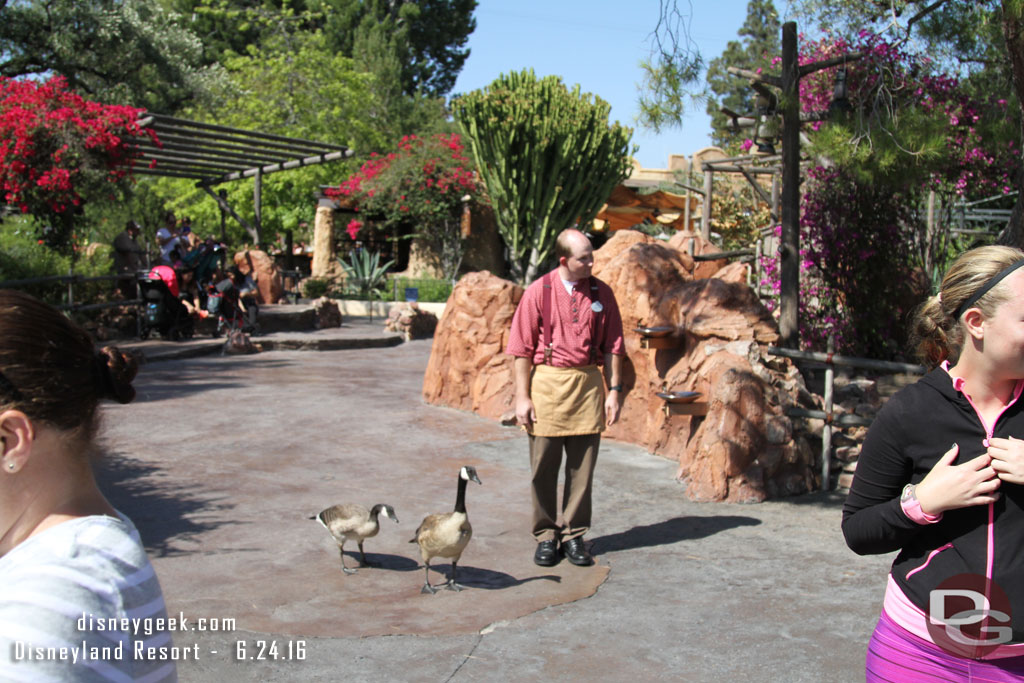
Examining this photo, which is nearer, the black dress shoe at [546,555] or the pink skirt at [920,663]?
the pink skirt at [920,663]

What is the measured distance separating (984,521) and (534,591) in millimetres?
3012

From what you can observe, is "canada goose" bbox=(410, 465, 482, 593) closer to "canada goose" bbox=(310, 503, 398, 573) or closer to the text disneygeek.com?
"canada goose" bbox=(310, 503, 398, 573)

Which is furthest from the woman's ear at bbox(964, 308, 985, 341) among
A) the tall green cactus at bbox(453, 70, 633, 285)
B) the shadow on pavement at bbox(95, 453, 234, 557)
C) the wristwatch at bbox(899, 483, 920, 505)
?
the tall green cactus at bbox(453, 70, 633, 285)

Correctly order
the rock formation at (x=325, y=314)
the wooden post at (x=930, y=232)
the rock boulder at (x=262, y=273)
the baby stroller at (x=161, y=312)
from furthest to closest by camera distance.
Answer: the rock boulder at (x=262, y=273), the rock formation at (x=325, y=314), the baby stroller at (x=161, y=312), the wooden post at (x=930, y=232)

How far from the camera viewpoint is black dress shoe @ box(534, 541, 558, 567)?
532 cm

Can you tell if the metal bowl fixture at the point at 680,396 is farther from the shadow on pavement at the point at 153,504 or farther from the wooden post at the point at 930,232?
the wooden post at the point at 930,232

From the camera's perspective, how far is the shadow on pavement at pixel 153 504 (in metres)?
5.48

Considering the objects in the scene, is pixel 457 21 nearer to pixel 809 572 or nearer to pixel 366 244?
pixel 366 244

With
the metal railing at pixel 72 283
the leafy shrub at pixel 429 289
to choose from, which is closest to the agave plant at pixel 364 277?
the leafy shrub at pixel 429 289

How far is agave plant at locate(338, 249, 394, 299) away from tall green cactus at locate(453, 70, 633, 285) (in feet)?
12.1

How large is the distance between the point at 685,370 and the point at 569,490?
247 centimetres

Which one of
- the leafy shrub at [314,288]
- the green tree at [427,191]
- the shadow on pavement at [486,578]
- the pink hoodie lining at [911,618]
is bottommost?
the shadow on pavement at [486,578]

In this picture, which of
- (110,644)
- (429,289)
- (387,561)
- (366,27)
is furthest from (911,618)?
(366,27)

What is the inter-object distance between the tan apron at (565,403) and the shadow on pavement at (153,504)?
6.86 feet
